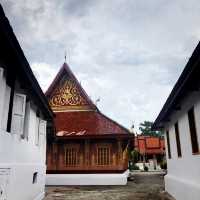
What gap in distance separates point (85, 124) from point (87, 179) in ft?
12.2

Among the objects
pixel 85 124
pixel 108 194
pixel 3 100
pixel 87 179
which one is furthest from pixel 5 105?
pixel 85 124

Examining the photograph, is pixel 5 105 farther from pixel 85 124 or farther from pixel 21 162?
pixel 85 124

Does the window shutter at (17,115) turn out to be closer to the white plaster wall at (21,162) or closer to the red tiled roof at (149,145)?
the white plaster wall at (21,162)

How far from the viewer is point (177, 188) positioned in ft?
31.1

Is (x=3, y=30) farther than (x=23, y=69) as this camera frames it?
No

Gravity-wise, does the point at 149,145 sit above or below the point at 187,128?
above

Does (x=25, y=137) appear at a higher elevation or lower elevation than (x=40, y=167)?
higher

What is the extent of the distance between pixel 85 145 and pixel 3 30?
13.3 meters

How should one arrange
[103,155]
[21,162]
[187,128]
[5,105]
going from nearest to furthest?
[5,105]
[21,162]
[187,128]
[103,155]

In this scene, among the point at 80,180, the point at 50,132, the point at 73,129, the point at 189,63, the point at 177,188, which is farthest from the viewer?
the point at 73,129

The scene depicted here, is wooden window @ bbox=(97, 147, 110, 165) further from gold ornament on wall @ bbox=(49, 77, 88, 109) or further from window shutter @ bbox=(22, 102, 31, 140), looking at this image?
window shutter @ bbox=(22, 102, 31, 140)

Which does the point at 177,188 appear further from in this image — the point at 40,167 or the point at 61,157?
the point at 61,157

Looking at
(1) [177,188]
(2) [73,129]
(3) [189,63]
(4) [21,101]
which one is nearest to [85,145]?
(2) [73,129]

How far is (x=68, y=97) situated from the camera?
1875 cm
